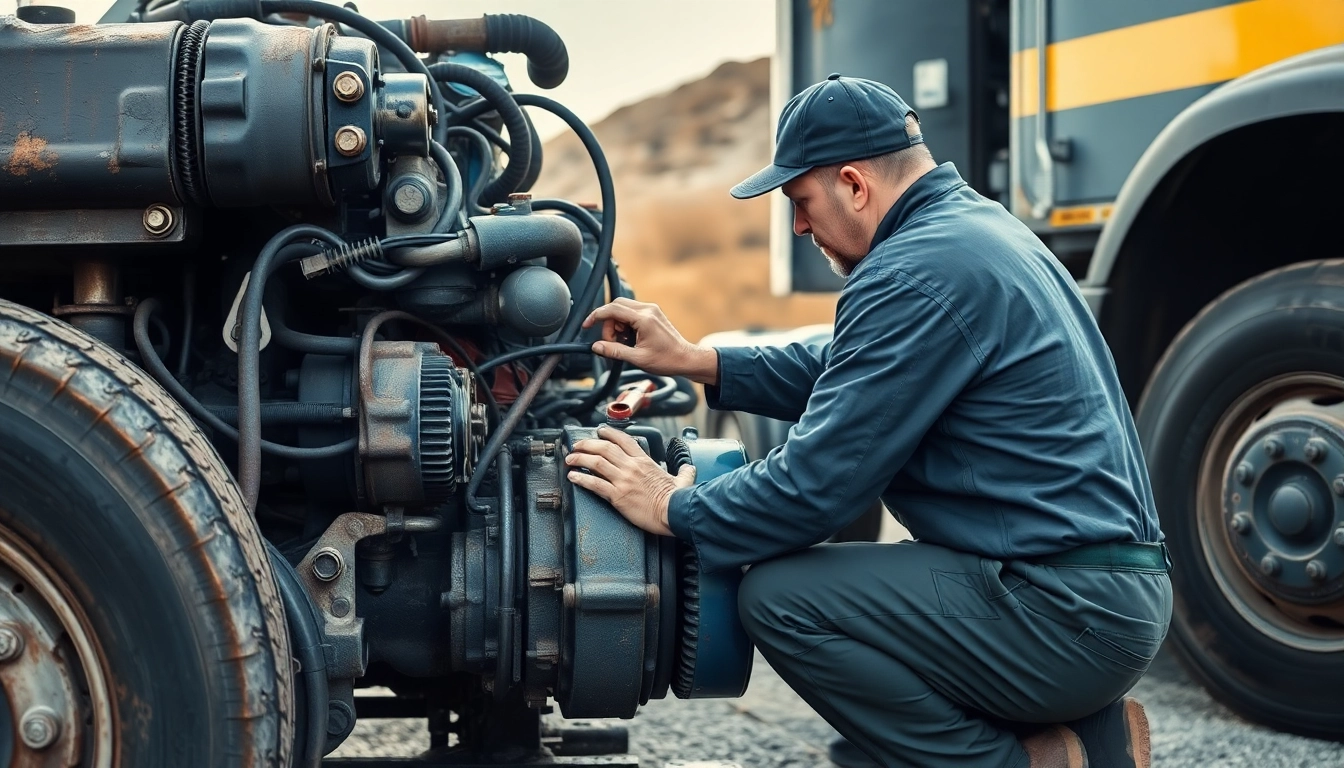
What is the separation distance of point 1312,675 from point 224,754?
7.62ft

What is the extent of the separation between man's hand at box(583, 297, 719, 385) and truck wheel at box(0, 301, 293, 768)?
0.82m

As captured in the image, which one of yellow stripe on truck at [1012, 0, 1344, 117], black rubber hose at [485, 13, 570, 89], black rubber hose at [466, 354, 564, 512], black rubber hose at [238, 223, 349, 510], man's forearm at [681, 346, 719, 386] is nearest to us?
black rubber hose at [238, 223, 349, 510]

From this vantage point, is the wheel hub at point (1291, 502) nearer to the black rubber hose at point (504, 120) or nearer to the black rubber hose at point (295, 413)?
the black rubber hose at point (504, 120)

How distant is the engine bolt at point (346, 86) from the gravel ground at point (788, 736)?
1427mm

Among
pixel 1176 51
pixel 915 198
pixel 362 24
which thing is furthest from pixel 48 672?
pixel 1176 51

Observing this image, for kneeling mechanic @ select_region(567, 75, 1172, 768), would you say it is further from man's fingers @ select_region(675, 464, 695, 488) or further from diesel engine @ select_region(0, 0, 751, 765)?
diesel engine @ select_region(0, 0, 751, 765)

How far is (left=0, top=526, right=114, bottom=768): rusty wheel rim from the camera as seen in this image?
1814 millimetres

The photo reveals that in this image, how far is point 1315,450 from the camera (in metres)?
2.98

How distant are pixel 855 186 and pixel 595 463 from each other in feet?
2.12

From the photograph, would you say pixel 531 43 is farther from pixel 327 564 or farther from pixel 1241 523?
pixel 1241 523

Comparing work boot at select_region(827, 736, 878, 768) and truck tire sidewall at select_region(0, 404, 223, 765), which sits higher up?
truck tire sidewall at select_region(0, 404, 223, 765)

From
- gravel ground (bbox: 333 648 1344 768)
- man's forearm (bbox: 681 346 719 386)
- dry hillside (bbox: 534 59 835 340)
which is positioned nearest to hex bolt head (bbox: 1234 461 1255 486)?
gravel ground (bbox: 333 648 1344 768)

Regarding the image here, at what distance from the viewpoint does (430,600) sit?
7.48 feet

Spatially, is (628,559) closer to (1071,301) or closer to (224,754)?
(224,754)
